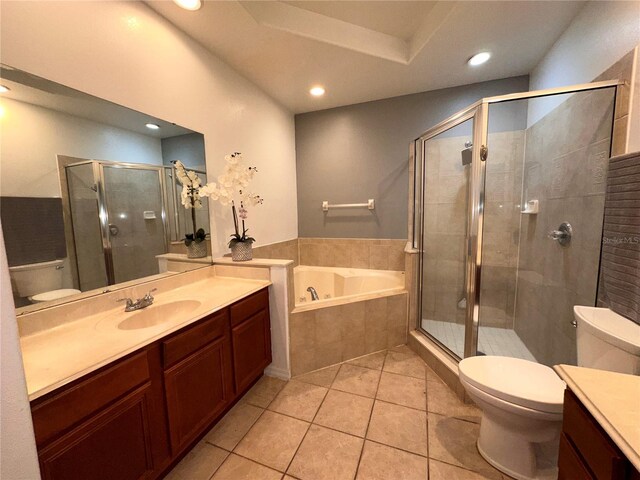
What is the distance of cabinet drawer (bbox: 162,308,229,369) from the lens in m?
1.13

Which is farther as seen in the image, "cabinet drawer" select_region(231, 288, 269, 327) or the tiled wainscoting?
the tiled wainscoting

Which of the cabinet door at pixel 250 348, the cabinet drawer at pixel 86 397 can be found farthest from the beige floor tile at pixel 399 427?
the cabinet drawer at pixel 86 397

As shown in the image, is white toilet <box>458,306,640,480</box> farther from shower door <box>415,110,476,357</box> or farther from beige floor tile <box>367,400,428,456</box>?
shower door <box>415,110,476,357</box>

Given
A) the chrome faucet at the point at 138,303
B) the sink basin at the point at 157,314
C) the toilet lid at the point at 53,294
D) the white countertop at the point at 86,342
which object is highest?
the toilet lid at the point at 53,294

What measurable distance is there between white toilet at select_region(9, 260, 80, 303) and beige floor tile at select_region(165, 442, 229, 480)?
40.1 inches

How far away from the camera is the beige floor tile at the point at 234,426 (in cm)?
141

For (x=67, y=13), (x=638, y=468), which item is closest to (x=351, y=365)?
(x=638, y=468)

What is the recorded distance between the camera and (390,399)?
170 centimetres

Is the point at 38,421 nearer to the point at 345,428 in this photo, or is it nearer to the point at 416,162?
the point at 345,428

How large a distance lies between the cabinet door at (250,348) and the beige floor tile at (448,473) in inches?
44.4

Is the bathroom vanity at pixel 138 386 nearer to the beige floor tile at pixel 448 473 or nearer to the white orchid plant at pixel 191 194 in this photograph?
the white orchid plant at pixel 191 194

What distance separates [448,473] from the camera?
1.21m

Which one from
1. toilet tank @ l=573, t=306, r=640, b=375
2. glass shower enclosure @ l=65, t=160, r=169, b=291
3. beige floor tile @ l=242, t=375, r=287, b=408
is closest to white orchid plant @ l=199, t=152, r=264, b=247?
glass shower enclosure @ l=65, t=160, r=169, b=291

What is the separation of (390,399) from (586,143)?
6.73ft
